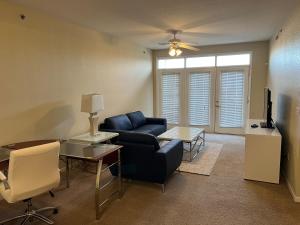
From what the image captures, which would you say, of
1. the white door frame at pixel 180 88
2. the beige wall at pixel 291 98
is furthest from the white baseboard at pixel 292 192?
→ the white door frame at pixel 180 88

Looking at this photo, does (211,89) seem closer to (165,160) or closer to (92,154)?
(165,160)

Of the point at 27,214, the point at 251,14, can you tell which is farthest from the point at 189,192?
the point at 251,14

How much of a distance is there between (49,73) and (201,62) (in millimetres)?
4695

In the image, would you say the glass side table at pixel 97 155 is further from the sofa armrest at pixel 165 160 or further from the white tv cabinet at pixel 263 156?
the white tv cabinet at pixel 263 156

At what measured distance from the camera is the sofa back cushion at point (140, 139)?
3.19 metres

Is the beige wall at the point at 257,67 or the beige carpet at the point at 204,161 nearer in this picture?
the beige carpet at the point at 204,161

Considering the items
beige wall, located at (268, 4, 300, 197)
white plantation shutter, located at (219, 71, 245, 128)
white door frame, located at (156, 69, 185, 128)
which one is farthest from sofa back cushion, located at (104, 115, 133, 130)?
beige wall, located at (268, 4, 300, 197)

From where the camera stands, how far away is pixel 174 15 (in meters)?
3.73

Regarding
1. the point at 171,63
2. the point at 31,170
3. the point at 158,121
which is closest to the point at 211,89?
Result: the point at 171,63

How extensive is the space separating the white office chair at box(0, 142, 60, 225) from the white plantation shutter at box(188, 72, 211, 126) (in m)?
5.36

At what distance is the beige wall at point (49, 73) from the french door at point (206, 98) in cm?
232

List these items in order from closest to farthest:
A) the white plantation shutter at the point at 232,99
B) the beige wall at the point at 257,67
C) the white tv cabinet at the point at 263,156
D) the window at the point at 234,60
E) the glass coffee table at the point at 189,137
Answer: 1. the white tv cabinet at the point at 263,156
2. the glass coffee table at the point at 189,137
3. the beige wall at the point at 257,67
4. the window at the point at 234,60
5. the white plantation shutter at the point at 232,99

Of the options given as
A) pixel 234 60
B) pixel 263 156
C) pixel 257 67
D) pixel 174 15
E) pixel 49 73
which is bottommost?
pixel 263 156

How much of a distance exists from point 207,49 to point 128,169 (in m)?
4.80
